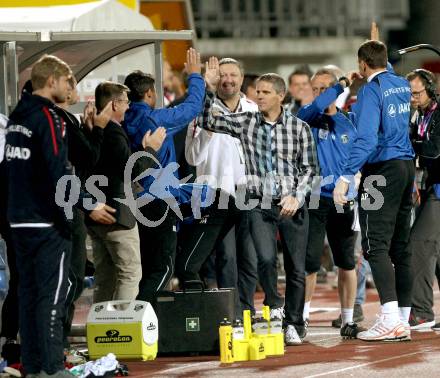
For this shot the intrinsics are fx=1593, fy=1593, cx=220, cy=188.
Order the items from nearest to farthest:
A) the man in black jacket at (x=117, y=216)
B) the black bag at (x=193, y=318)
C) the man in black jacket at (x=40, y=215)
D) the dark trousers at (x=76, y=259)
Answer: the man in black jacket at (x=40, y=215) < the dark trousers at (x=76, y=259) < the man in black jacket at (x=117, y=216) < the black bag at (x=193, y=318)

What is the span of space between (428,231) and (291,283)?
1658 mm

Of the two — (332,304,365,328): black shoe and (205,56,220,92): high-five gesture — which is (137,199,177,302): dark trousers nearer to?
(205,56,220,92): high-five gesture

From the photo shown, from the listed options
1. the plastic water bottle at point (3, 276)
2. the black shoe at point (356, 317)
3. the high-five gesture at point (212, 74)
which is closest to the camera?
the plastic water bottle at point (3, 276)

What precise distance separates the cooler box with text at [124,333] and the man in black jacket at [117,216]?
528mm

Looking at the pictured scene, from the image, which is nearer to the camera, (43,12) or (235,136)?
(235,136)

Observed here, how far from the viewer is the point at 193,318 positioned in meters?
12.3

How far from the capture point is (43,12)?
14.3 m

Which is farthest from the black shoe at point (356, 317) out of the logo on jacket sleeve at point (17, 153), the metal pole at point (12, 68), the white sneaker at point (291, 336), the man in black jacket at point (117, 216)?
the logo on jacket sleeve at point (17, 153)

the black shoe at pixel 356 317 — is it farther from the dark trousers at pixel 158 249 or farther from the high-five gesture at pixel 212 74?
the high-five gesture at pixel 212 74

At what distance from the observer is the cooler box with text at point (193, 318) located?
12.2m

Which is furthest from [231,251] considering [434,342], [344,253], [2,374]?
[2,374]

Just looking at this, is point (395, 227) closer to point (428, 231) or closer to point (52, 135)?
point (428, 231)

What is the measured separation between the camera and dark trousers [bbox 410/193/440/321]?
13.9m

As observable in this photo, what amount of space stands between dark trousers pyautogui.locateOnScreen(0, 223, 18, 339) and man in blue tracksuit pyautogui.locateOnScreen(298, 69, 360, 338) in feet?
9.52
